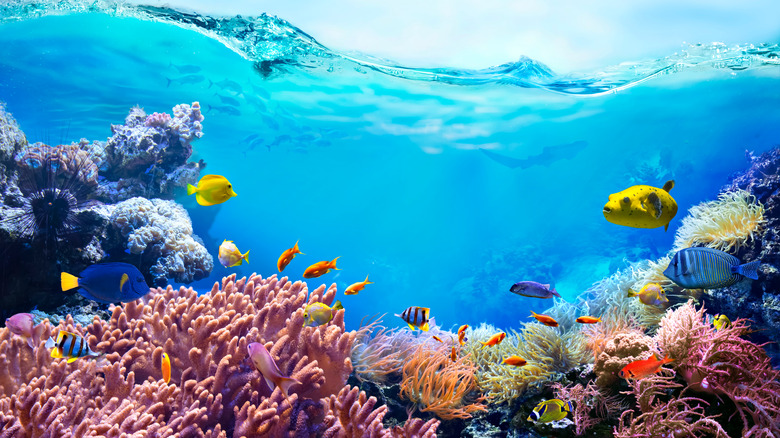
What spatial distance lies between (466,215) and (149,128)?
24667mm

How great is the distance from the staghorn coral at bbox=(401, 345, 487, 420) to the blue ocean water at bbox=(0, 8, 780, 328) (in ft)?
33.5

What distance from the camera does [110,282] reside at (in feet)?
9.17

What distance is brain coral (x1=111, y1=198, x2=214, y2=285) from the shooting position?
6.61 metres

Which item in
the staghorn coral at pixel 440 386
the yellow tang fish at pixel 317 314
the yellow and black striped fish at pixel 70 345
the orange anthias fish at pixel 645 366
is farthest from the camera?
the staghorn coral at pixel 440 386

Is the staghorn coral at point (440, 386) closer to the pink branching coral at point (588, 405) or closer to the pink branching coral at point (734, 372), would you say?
the pink branching coral at point (588, 405)

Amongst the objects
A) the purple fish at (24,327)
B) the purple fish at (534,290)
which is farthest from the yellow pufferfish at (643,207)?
the purple fish at (24,327)

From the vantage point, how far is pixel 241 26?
34.8ft

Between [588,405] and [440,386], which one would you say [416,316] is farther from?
[588,405]

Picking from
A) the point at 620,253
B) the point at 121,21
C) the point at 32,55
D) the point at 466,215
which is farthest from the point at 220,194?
the point at 466,215

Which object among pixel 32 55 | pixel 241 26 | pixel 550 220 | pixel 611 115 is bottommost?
pixel 32 55

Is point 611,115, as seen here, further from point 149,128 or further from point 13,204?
point 13,204

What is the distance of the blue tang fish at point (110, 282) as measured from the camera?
2.77 metres

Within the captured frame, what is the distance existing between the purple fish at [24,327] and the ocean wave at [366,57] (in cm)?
961

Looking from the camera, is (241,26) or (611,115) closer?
(241,26)
